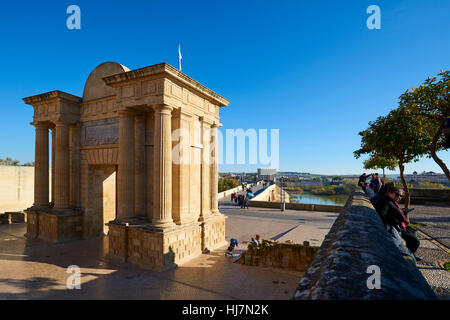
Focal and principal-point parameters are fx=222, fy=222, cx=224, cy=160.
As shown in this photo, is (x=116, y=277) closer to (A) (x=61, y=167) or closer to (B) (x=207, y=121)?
(B) (x=207, y=121)

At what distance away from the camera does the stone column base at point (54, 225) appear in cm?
1332

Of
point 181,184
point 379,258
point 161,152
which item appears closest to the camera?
point 379,258

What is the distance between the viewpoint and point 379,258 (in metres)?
2.13

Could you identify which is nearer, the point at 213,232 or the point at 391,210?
the point at 391,210

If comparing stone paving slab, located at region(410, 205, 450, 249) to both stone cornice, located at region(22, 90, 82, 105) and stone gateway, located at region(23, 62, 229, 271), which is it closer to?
stone gateway, located at region(23, 62, 229, 271)

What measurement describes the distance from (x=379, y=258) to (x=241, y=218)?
19.5 meters

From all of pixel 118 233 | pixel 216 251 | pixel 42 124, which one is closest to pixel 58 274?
pixel 118 233

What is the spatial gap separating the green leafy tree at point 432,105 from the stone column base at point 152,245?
38.0 ft

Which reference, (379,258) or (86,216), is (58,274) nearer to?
(86,216)

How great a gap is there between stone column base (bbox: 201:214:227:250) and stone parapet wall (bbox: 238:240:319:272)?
2.36 metres

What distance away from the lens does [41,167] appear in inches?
584

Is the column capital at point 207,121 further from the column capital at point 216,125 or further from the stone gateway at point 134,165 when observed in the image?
the column capital at point 216,125

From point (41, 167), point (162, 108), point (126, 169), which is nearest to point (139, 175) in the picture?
point (126, 169)

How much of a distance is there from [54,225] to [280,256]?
13.2m
